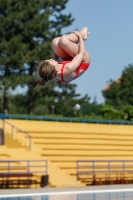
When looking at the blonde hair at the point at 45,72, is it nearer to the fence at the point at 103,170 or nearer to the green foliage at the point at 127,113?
the fence at the point at 103,170

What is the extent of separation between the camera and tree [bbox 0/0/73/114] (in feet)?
111

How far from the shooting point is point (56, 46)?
304 inches

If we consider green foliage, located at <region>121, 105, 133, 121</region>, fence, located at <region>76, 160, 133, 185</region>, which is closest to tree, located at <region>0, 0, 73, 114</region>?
green foliage, located at <region>121, 105, 133, 121</region>

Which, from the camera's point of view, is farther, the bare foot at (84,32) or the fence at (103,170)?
the fence at (103,170)

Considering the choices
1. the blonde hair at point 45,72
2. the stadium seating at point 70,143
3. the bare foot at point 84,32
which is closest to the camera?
the blonde hair at point 45,72

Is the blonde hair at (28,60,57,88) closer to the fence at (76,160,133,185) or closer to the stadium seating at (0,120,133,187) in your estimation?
the stadium seating at (0,120,133,187)

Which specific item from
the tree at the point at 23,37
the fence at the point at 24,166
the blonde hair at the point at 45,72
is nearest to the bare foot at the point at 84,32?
the blonde hair at the point at 45,72

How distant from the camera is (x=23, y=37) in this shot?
35.5m

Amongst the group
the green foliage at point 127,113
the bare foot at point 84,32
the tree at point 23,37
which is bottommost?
the bare foot at point 84,32

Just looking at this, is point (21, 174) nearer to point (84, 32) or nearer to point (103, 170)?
point (103, 170)

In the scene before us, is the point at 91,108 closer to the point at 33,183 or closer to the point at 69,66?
the point at 33,183

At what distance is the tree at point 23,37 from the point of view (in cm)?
3372

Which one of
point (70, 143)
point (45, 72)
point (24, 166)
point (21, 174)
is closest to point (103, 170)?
point (70, 143)

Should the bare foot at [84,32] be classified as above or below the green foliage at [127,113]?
below
